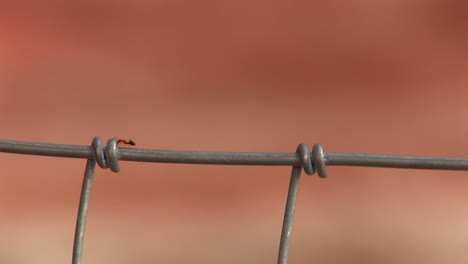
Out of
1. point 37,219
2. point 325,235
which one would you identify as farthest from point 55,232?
point 325,235

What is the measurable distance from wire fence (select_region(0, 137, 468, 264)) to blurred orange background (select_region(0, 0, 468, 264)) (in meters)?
0.35

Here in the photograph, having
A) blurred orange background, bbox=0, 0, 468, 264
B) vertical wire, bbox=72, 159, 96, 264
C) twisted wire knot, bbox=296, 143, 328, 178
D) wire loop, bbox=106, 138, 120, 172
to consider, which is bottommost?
vertical wire, bbox=72, 159, 96, 264

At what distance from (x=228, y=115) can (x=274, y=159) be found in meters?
0.41

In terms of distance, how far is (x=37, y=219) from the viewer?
26.9 inches

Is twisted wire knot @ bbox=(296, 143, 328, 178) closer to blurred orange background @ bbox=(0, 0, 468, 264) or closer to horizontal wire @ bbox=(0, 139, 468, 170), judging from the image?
horizontal wire @ bbox=(0, 139, 468, 170)

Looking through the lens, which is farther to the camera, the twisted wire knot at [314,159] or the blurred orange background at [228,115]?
the blurred orange background at [228,115]

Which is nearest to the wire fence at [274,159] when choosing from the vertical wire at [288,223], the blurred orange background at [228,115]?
the vertical wire at [288,223]

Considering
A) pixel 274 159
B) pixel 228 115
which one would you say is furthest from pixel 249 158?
pixel 228 115

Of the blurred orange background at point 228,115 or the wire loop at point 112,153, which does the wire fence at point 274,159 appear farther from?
the blurred orange background at point 228,115

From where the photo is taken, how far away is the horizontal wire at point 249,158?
311mm

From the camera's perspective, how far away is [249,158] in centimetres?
32

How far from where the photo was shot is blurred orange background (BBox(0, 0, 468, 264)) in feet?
2.21

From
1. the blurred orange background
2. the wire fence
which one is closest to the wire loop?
the wire fence

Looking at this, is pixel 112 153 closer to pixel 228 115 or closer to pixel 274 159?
pixel 274 159
